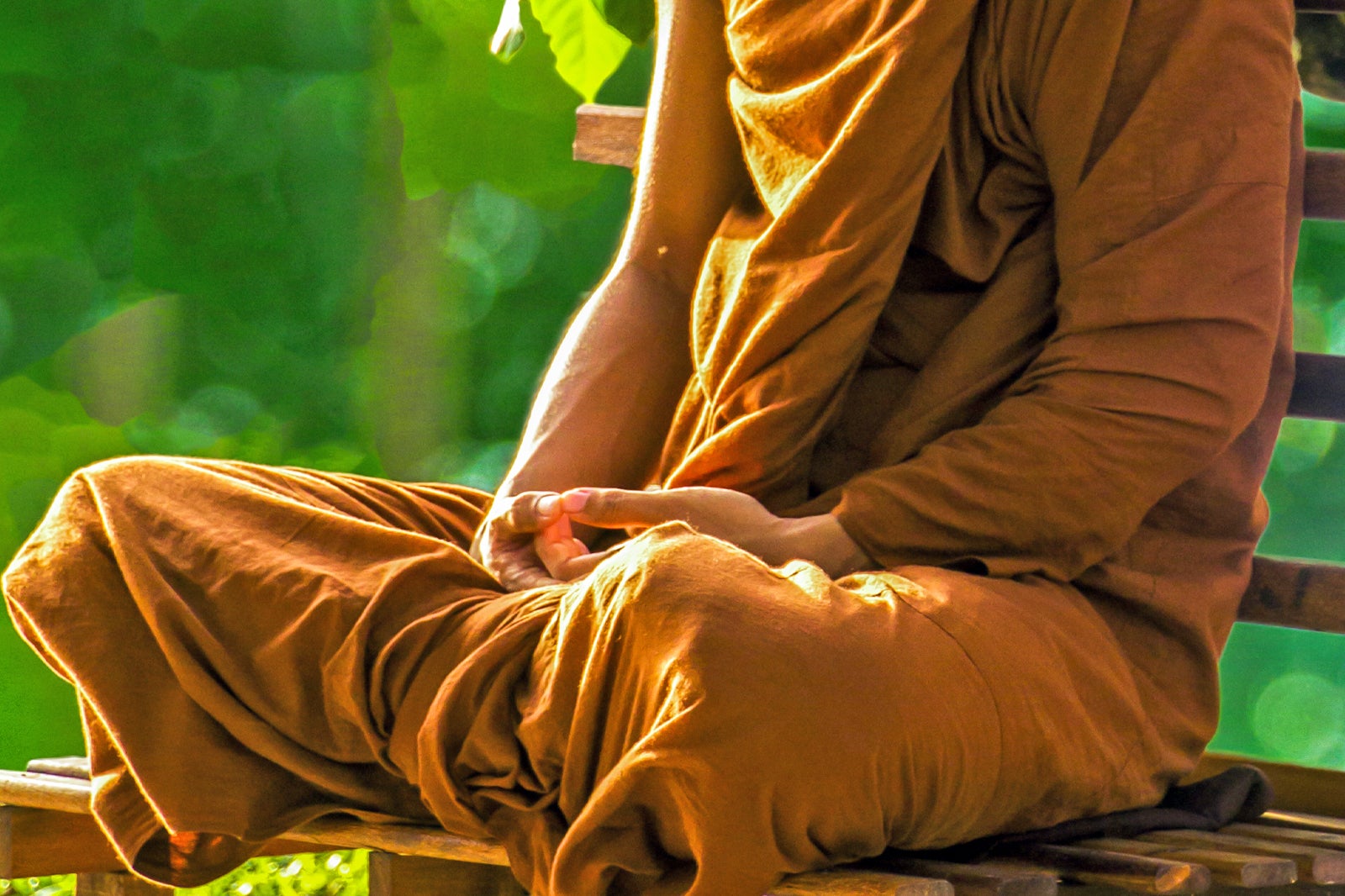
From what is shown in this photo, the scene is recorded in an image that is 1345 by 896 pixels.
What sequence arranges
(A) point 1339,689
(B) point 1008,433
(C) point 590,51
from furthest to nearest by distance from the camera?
(A) point 1339,689
(C) point 590,51
(B) point 1008,433

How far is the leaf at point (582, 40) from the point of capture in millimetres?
2590

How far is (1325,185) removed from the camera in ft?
6.44

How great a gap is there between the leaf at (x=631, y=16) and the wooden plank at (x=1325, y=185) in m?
0.92

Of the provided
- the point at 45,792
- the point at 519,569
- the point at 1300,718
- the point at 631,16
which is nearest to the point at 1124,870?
the point at 519,569

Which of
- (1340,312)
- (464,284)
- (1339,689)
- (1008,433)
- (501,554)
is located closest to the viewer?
(1008,433)

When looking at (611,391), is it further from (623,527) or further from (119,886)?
(119,886)

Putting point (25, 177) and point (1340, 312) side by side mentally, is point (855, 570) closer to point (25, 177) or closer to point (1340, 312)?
point (1340, 312)

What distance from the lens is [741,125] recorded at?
A: 193 cm

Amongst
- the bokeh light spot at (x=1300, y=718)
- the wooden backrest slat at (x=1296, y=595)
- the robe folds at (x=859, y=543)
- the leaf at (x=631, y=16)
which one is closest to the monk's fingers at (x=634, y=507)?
the robe folds at (x=859, y=543)

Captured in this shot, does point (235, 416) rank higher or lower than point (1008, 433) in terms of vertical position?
lower

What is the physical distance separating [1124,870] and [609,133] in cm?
134

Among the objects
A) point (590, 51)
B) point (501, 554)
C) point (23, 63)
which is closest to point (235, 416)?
point (23, 63)

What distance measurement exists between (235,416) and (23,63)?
99cm

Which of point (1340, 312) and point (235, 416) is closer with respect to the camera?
point (1340, 312)
